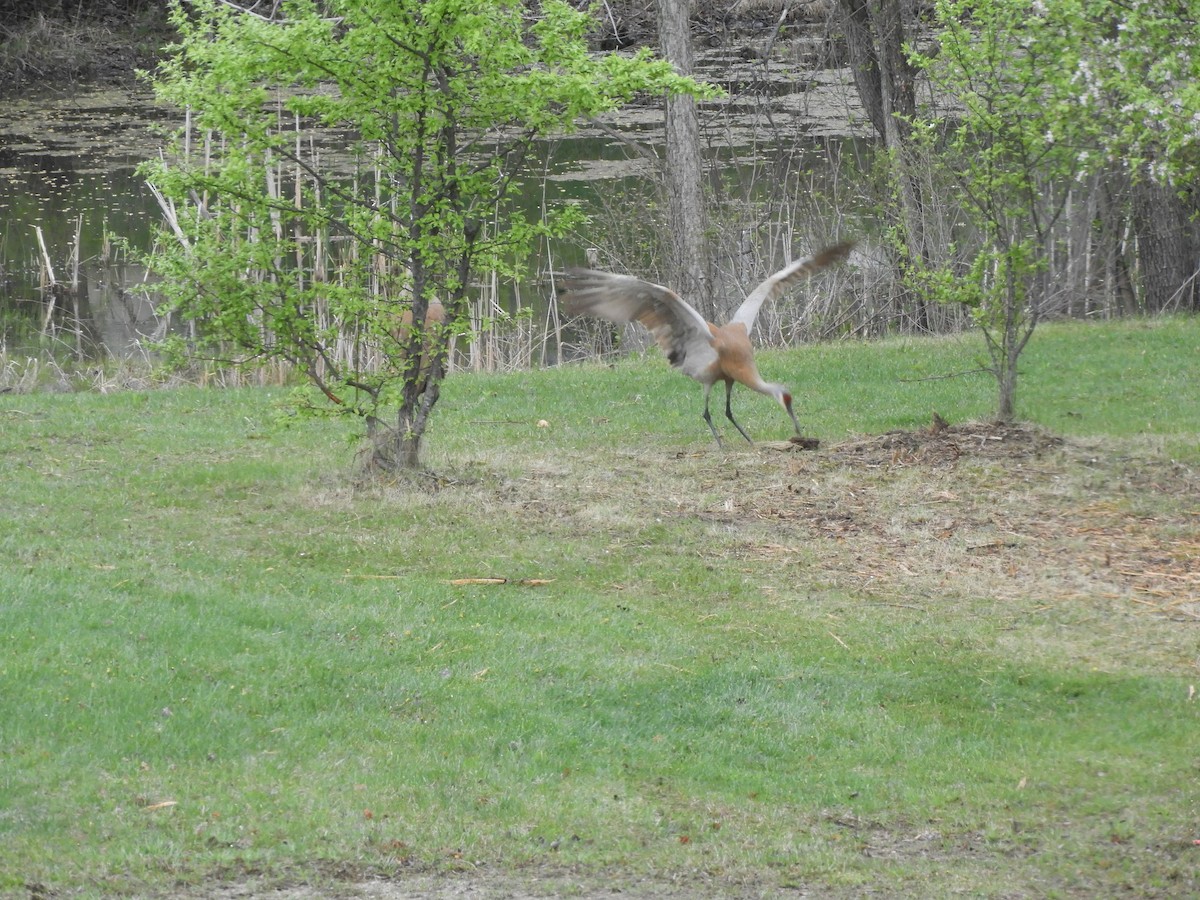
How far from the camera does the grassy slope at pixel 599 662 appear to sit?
502 cm

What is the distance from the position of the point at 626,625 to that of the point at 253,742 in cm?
217

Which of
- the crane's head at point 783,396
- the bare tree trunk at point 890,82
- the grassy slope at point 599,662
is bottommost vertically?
the grassy slope at point 599,662

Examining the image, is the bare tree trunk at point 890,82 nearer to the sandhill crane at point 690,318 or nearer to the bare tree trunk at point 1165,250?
the bare tree trunk at point 1165,250

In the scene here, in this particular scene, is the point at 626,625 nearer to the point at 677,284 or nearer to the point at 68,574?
the point at 68,574

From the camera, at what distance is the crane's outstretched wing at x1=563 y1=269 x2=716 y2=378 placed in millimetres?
10156

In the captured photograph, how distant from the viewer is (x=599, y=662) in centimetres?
669

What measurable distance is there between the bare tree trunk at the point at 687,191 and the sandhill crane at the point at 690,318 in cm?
449

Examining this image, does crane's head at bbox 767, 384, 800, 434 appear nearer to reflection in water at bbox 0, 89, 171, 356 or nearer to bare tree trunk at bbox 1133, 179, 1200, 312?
reflection in water at bbox 0, 89, 171, 356

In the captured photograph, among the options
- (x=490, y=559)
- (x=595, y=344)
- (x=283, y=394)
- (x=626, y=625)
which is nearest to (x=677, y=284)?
(x=595, y=344)

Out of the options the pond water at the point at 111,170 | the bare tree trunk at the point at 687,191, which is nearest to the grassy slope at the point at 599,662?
the bare tree trunk at the point at 687,191

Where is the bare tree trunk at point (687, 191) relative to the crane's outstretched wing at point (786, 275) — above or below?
above

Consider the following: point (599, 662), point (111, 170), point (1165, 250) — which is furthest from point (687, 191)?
point (111, 170)

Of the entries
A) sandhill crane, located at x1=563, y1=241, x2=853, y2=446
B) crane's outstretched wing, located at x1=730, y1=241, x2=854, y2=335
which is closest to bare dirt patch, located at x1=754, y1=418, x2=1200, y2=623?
sandhill crane, located at x1=563, y1=241, x2=853, y2=446

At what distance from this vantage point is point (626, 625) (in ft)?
23.8
